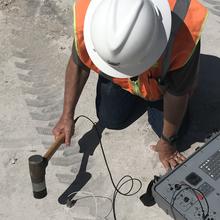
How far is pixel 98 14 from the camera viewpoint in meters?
2.22

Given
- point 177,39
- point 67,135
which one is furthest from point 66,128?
point 177,39

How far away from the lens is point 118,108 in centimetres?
321

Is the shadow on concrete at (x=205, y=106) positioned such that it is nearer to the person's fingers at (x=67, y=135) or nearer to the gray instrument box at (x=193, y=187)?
the gray instrument box at (x=193, y=187)

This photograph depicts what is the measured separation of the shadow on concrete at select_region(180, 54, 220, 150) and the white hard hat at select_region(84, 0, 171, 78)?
42.6 inches

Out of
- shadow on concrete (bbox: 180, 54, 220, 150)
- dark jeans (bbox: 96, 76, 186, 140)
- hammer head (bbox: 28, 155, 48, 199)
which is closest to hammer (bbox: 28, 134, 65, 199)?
hammer head (bbox: 28, 155, 48, 199)

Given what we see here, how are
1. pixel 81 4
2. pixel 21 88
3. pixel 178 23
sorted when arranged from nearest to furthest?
pixel 178 23, pixel 81 4, pixel 21 88

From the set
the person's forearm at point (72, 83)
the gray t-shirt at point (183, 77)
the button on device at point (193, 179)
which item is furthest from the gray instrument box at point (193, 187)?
the person's forearm at point (72, 83)

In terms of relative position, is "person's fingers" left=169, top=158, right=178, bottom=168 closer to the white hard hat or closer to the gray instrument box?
the gray instrument box

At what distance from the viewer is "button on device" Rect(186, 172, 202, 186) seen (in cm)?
273

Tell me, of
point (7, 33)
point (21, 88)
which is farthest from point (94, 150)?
point (7, 33)

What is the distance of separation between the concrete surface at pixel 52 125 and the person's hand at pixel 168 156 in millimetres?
70

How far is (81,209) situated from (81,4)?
1.22m

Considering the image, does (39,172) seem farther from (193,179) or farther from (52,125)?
(193,179)

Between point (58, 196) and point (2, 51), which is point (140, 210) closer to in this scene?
point (58, 196)
